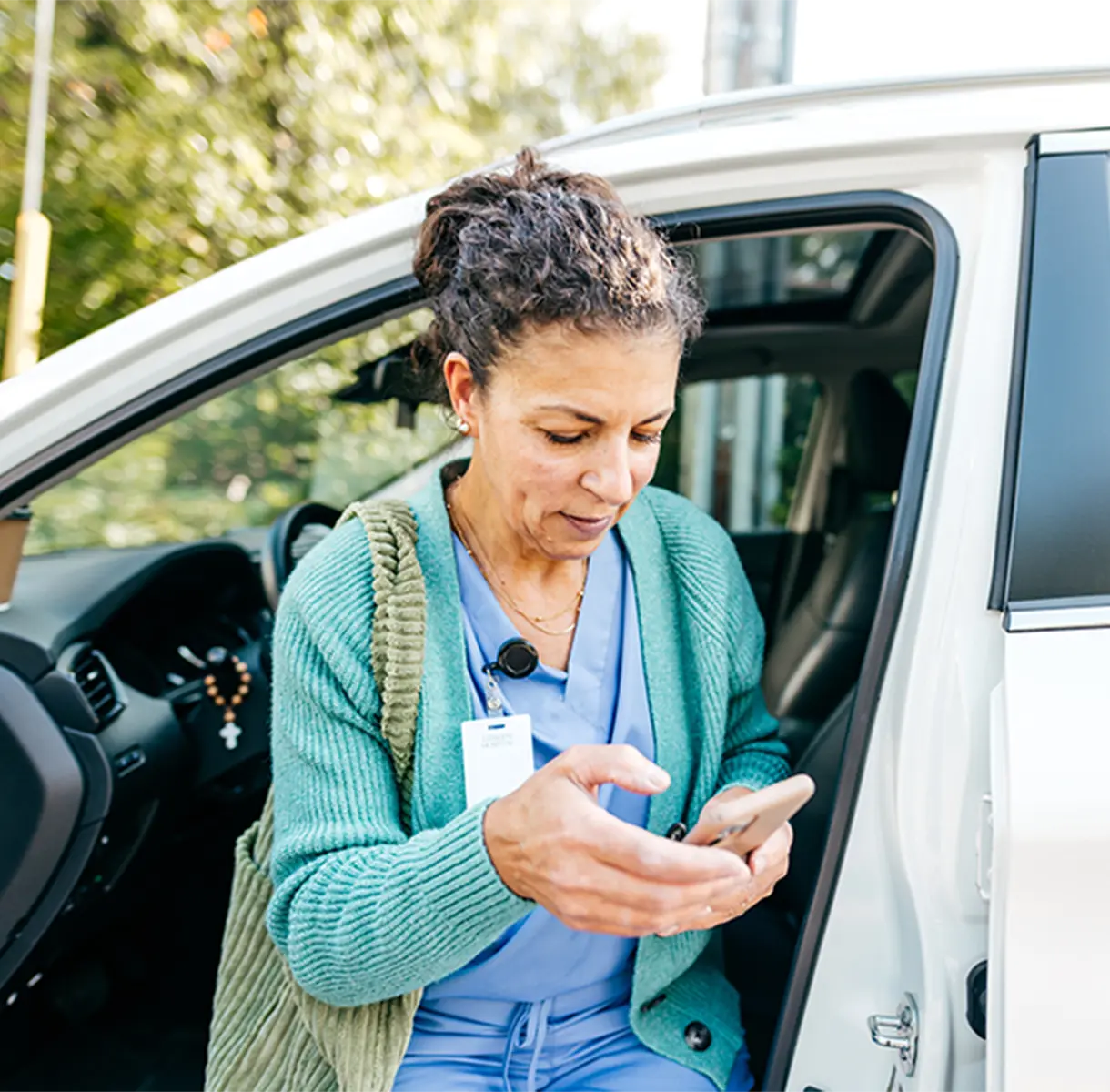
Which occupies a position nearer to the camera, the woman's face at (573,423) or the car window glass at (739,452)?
the woman's face at (573,423)

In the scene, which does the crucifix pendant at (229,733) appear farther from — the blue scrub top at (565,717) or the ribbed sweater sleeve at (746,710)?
the ribbed sweater sleeve at (746,710)

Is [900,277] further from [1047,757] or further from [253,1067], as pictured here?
[253,1067]

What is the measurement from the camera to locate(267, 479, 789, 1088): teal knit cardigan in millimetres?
1154

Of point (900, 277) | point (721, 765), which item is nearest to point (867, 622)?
point (900, 277)

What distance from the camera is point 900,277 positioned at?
2.45 meters

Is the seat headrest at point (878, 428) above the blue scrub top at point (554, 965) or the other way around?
above

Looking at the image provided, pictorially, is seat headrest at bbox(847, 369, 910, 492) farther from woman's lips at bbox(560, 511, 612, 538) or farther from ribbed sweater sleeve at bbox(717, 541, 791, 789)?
woman's lips at bbox(560, 511, 612, 538)

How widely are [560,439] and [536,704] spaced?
Result: 35 centimetres

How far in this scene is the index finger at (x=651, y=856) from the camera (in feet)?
3.30

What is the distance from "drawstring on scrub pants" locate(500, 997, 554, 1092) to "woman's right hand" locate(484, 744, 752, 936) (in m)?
0.34

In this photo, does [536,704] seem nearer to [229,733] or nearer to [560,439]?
[560,439]

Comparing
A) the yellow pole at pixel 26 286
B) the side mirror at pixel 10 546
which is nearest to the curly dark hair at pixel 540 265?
the side mirror at pixel 10 546

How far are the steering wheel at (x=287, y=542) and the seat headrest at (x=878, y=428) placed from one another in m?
1.36

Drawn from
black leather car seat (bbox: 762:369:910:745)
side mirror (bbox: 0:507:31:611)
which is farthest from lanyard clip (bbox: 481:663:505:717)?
black leather car seat (bbox: 762:369:910:745)
